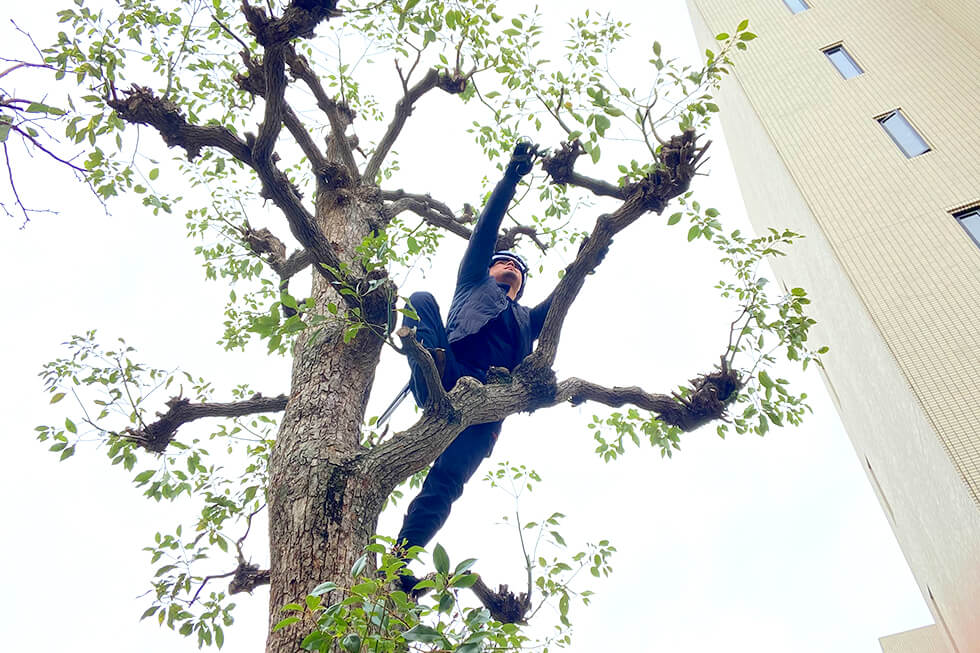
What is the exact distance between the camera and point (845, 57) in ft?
25.4

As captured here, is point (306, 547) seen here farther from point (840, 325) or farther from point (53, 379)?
point (840, 325)

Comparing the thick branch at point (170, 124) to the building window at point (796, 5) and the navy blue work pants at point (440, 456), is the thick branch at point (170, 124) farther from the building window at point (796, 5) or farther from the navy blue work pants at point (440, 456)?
the building window at point (796, 5)

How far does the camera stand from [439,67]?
4023mm

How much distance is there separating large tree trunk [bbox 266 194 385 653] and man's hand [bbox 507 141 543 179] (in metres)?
0.97

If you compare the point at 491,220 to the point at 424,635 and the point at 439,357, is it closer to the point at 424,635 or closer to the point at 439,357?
the point at 439,357

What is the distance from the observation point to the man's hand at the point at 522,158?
8.85 ft

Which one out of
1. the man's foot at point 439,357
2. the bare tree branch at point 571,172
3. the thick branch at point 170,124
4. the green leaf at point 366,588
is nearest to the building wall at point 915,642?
the bare tree branch at point 571,172

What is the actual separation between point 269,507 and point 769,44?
8716 millimetres

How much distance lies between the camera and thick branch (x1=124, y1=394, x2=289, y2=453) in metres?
3.07

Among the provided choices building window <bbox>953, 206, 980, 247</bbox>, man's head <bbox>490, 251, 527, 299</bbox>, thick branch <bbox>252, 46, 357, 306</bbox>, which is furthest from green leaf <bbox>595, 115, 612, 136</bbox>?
building window <bbox>953, 206, 980, 247</bbox>

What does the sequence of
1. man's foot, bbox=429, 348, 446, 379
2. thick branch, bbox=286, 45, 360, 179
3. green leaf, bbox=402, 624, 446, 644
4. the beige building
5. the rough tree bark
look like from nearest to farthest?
1. green leaf, bbox=402, 624, 446, 644
2. the rough tree bark
3. man's foot, bbox=429, 348, 446, 379
4. thick branch, bbox=286, 45, 360, 179
5. the beige building

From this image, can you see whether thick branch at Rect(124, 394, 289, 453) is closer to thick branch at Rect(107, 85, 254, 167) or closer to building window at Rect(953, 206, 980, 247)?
thick branch at Rect(107, 85, 254, 167)

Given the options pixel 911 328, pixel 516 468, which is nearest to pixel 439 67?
pixel 516 468

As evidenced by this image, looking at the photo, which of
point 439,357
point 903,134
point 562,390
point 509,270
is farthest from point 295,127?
point 903,134
